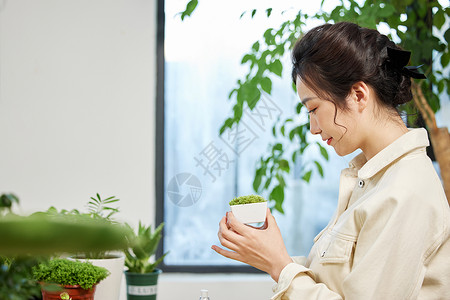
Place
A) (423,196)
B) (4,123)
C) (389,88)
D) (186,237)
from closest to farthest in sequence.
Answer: (423,196), (389,88), (4,123), (186,237)

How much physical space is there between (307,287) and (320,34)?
57cm

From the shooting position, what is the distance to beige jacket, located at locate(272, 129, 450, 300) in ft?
3.15

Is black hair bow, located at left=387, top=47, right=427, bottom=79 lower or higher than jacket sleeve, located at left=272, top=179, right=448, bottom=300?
higher

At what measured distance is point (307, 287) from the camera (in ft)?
3.46

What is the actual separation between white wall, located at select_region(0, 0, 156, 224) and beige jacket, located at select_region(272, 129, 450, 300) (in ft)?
4.08

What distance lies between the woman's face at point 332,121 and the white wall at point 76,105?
1154 mm

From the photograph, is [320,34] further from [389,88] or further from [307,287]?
[307,287]

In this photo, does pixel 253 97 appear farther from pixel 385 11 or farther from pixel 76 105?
pixel 76 105

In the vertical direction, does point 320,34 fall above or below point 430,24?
below

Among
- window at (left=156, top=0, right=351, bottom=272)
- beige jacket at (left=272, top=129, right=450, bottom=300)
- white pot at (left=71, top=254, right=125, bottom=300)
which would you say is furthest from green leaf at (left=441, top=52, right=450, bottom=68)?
white pot at (left=71, top=254, right=125, bottom=300)

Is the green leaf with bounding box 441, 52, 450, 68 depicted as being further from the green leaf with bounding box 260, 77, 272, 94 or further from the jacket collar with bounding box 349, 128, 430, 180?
the jacket collar with bounding box 349, 128, 430, 180

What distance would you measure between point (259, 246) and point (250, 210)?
0.40ft

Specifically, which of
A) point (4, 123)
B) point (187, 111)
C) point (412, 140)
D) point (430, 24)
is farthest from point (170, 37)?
point (412, 140)

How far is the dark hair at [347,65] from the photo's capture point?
1.10m
